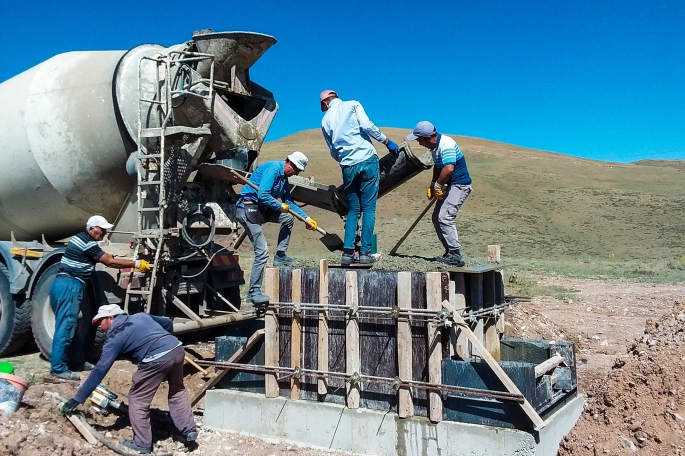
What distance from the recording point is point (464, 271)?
593cm

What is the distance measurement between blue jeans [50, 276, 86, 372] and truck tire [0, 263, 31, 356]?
1180 mm

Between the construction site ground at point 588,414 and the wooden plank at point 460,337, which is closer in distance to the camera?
the construction site ground at point 588,414

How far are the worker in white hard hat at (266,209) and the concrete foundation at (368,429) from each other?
3.77 feet

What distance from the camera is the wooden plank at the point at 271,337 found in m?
6.43

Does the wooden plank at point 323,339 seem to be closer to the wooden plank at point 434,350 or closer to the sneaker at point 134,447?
the wooden plank at point 434,350

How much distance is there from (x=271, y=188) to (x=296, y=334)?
5.16 feet

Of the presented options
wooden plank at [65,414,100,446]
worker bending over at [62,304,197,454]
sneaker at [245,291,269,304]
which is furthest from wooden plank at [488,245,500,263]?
wooden plank at [65,414,100,446]

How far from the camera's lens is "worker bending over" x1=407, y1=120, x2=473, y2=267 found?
6.59 metres

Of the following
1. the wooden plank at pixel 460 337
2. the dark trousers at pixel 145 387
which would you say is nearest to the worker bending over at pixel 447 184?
the wooden plank at pixel 460 337

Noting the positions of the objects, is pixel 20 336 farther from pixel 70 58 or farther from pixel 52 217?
pixel 70 58

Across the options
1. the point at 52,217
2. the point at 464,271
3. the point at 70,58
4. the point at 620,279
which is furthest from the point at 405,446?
the point at 620,279

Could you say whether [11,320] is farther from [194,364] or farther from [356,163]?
[356,163]

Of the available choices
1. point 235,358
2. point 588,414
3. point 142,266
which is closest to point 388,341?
point 235,358

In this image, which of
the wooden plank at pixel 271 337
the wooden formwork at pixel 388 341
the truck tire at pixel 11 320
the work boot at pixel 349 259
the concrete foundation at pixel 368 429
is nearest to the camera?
the concrete foundation at pixel 368 429
